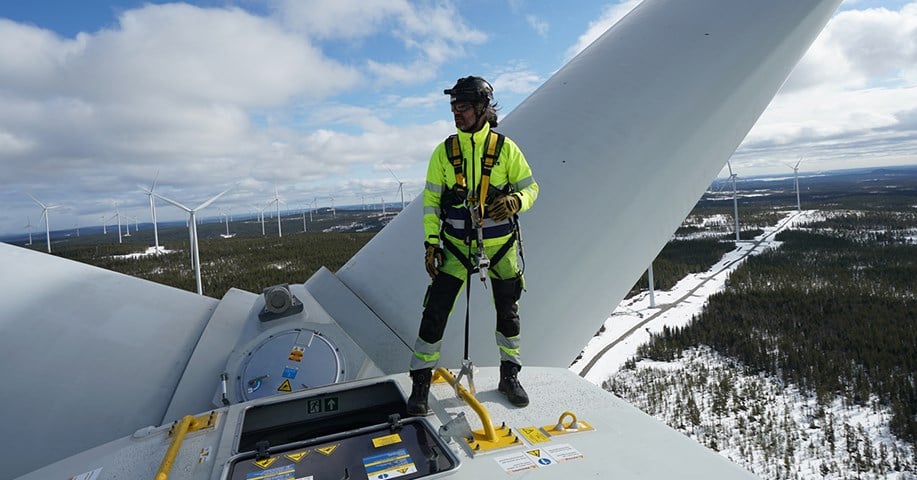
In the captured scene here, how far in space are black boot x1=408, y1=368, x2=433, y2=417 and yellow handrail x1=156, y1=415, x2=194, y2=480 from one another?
102cm

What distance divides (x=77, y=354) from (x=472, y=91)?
9.45 feet

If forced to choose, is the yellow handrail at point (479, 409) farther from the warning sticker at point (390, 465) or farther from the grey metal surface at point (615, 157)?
the grey metal surface at point (615, 157)

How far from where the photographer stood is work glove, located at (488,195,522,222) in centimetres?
283

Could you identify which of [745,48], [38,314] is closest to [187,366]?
[38,314]

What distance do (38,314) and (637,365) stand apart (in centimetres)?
1379

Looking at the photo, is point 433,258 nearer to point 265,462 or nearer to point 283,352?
point 283,352

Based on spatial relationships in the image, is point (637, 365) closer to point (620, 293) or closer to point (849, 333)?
point (849, 333)

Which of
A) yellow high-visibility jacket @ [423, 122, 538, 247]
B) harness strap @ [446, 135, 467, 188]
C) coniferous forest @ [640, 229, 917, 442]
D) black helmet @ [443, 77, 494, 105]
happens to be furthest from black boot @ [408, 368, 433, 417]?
coniferous forest @ [640, 229, 917, 442]

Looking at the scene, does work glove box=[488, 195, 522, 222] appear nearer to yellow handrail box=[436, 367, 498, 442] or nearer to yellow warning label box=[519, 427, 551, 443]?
yellow handrail box=[436, 367, 498, 442]

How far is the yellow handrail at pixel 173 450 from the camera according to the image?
1913mm

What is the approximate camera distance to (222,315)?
3.61 meters

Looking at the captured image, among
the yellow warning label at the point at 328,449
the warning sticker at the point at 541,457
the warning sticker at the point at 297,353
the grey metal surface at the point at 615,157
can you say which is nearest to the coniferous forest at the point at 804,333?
the grey metal surface at the point at 615,157

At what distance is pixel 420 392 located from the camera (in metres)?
2.54

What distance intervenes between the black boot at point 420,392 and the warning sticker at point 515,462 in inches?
21.1
